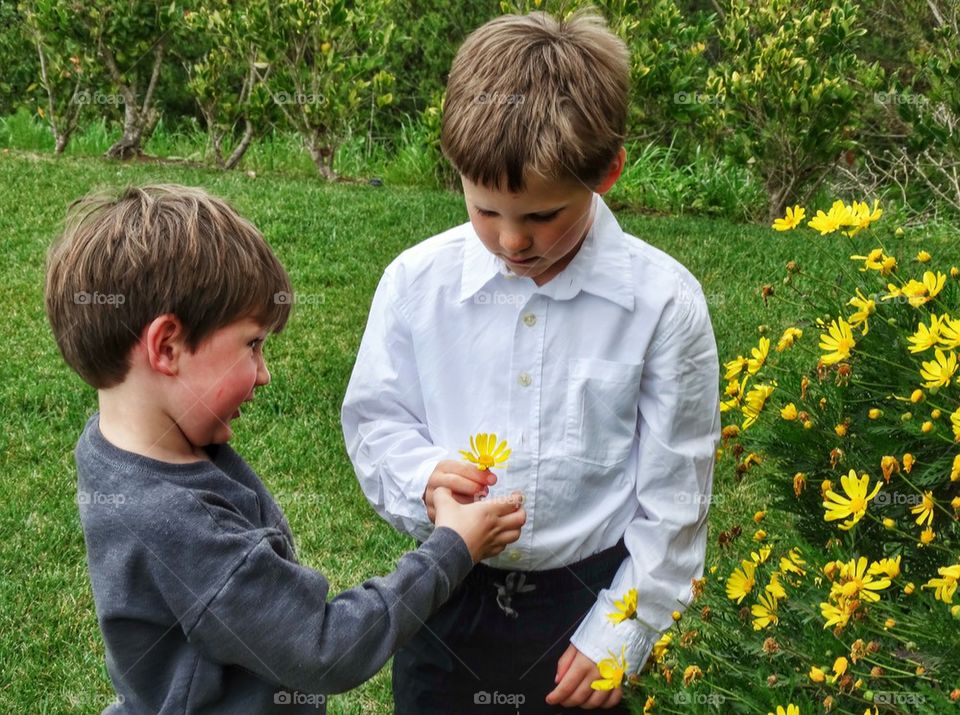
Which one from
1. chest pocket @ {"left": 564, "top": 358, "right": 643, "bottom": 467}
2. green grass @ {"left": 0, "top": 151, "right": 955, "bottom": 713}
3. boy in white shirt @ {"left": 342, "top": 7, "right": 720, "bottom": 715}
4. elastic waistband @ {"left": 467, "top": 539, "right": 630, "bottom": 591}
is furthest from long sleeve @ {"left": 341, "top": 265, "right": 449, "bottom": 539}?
green grass @ {"left": 0, "top": 151, "right": 955, "bottom": 713}

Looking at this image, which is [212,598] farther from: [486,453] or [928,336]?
[928,336]

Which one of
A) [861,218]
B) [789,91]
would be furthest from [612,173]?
[789,91]

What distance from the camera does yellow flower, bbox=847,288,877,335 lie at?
1.93 meters

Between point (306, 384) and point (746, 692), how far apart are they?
342cm

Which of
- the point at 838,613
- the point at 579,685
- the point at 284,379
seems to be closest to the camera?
the point at 838,613

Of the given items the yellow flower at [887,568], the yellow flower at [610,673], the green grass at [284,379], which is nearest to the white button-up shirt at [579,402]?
the yellow flower at [610,673]

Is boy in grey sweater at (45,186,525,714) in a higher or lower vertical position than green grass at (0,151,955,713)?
higher

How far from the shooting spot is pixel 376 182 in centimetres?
802

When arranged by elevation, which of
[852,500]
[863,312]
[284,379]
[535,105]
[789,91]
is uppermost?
[535,105]

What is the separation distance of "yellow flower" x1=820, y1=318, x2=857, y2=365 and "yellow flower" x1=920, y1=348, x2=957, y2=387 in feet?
0.51

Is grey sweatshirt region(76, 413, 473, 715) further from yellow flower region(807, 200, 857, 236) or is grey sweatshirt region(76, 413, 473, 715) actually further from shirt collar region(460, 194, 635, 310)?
yellow flower region(807, 200, 857, 236)

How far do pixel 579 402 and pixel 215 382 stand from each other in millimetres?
626

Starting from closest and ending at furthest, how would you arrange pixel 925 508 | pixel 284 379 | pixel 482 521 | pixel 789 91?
1. pixel 925 508
2. pixel 482 521
3. pixel 284 379
4. pixel 789 91

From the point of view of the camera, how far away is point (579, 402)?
2.00 m
